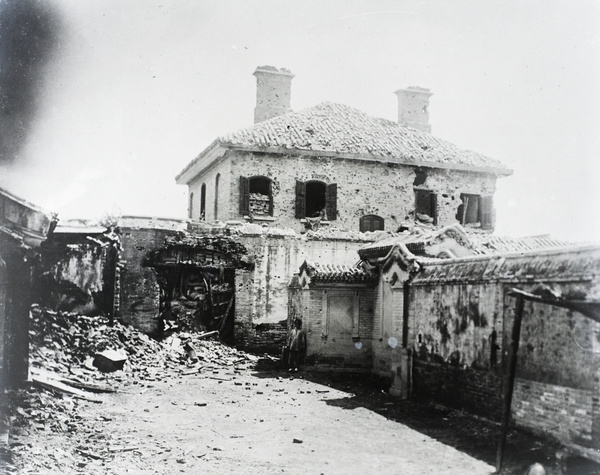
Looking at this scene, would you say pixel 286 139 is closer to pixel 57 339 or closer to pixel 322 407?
pixel 57 339

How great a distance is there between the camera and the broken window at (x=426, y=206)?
25.4m

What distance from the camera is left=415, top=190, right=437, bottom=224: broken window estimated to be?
2538cm

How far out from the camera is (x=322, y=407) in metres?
12.5

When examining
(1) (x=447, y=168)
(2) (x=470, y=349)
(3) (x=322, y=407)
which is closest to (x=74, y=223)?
(3) (x=322, y=407)

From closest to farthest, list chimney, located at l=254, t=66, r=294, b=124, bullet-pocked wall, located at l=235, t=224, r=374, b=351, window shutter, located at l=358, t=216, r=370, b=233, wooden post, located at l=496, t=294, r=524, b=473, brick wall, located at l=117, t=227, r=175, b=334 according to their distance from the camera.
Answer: wooden post, located at l=496, t=294, r=524, b=473 → brick wall, located at l=117, t=227, r=175, b=334 → bullet-pocked wall, located at l=235, t=224, r=374, b=351 → window shutter, located at l=358, t=216, r=370, b=233 → chimney, located at l=254, t=66, r=294, b=124

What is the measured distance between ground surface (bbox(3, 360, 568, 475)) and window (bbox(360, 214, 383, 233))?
1080 centimetres

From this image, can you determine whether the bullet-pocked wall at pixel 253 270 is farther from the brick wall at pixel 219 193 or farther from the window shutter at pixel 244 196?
the brick wall at pixel 219 193

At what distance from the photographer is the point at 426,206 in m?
25.7

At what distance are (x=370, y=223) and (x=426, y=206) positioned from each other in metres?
2.69

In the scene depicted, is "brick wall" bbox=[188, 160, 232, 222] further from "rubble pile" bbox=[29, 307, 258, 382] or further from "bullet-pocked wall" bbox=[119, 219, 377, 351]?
"rubble pile" bbox=[29, 307, 258, 382]

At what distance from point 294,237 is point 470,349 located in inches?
450

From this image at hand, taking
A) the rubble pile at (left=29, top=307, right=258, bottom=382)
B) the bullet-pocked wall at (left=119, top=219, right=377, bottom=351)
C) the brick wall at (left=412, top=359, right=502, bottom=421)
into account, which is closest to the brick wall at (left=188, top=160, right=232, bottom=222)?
the bullet-pocked wall at (left=119, top=219, right=377, bottom=351)

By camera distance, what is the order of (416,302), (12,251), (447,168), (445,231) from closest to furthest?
(12,251) < (416,302) < (445,231) < (447,168)

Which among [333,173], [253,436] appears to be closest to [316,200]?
[333,173]
